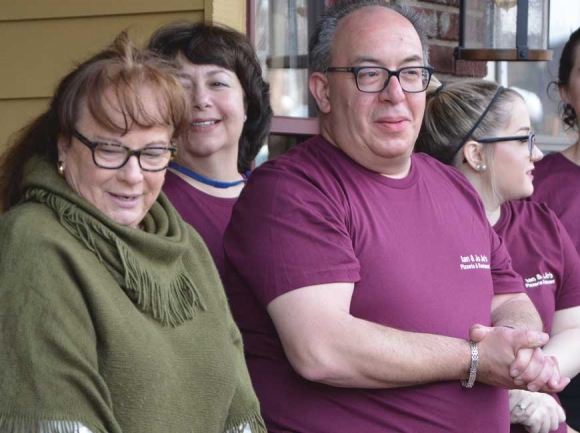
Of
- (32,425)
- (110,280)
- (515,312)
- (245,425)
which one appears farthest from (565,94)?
(32,425)

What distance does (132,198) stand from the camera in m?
2.38

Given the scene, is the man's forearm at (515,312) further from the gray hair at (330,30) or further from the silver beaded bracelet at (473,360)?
the gray hair at (330,30)

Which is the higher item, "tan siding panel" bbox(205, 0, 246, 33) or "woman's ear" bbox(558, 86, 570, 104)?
"tan siding panel" bbox(205, 0, 246, 33)

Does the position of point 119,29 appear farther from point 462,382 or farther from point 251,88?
point 462,382

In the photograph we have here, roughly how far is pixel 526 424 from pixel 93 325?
1.60 m

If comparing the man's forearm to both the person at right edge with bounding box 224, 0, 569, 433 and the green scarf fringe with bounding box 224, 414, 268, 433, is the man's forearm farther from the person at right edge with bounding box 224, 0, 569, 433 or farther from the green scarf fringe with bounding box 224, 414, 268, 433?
the green scarf fringe with bounding box 224, 414, 268, 433

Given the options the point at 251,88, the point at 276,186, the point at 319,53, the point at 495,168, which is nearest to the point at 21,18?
the point at 251,88

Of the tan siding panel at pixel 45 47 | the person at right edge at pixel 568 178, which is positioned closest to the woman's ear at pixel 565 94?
the person at right edge at pixel 568 178

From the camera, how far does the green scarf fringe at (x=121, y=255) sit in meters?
2.26

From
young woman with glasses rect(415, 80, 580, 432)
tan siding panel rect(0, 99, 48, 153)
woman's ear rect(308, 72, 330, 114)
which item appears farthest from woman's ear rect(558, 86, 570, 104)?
tan siding panel rect(0, 99, 48, 153)

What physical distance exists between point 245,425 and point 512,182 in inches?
55.5

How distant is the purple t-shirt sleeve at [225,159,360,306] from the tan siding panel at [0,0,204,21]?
1.07 metres

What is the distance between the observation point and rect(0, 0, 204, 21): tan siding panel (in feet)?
11.8

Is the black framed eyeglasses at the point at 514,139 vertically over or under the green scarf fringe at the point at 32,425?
over
